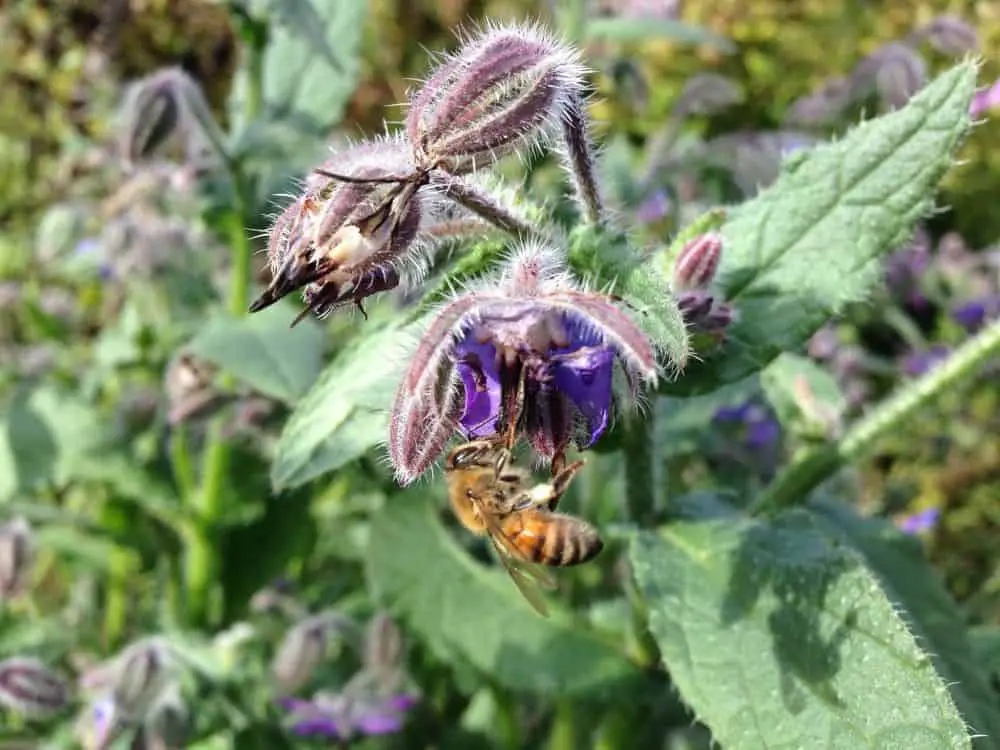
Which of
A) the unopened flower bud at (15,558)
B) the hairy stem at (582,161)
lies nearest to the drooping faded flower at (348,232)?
the hairy stem at (582,161)

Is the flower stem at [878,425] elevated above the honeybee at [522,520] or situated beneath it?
situated beneath

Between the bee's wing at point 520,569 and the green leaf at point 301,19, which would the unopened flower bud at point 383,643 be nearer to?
the bee's wing at point 520,569

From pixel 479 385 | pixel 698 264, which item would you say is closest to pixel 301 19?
pixel 698 264

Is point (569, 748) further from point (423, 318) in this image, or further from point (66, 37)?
point (66, 37)

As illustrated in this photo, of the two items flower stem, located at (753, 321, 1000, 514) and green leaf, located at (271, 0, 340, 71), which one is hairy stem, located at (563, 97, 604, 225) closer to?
flower stem, located at (753, 321, 1000, 514)

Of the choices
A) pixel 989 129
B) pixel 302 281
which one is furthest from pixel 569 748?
pixel 989 129

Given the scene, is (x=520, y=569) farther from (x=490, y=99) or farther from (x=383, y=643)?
(x=383, y=643)

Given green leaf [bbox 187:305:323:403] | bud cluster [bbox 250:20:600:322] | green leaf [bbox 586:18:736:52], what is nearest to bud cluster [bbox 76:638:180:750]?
green leaf [bbox 187:305:323:403]
